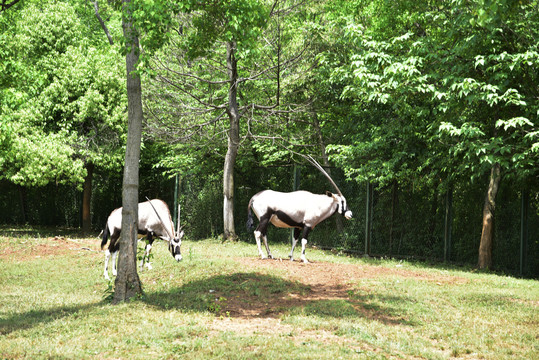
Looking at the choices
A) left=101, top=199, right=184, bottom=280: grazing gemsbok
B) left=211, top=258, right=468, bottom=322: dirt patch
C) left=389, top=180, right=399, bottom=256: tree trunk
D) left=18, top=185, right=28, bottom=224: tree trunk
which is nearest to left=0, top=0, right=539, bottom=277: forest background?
left=389, top=180, right=399, bottom=256: tree trunk

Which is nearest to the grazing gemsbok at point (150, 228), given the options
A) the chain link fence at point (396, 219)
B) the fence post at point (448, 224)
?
the chain link fence at point (396, 219)

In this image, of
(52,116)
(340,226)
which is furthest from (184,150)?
(340,226)

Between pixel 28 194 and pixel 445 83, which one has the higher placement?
pixel 445 83

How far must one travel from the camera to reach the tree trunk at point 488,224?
49.9 feet

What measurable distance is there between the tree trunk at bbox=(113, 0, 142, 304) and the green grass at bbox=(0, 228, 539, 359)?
0.34 meters

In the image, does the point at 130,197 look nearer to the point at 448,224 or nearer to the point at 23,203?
the point at 448,224

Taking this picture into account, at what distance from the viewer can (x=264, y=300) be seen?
384 inches

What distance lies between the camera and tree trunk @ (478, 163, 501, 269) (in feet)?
49.9

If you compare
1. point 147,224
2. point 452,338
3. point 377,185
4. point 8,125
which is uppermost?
point 8,125

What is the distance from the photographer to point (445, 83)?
1309 cm

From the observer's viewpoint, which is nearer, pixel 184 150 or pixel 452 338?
pixel 452 338

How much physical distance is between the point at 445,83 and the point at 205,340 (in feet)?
28.7

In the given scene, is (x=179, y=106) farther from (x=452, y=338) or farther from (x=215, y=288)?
(x=452, y=338)

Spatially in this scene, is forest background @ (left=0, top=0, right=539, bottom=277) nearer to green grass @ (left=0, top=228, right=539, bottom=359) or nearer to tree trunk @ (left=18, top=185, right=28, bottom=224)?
green grass @ (left=0, top=228, right=539, bottom=359)
